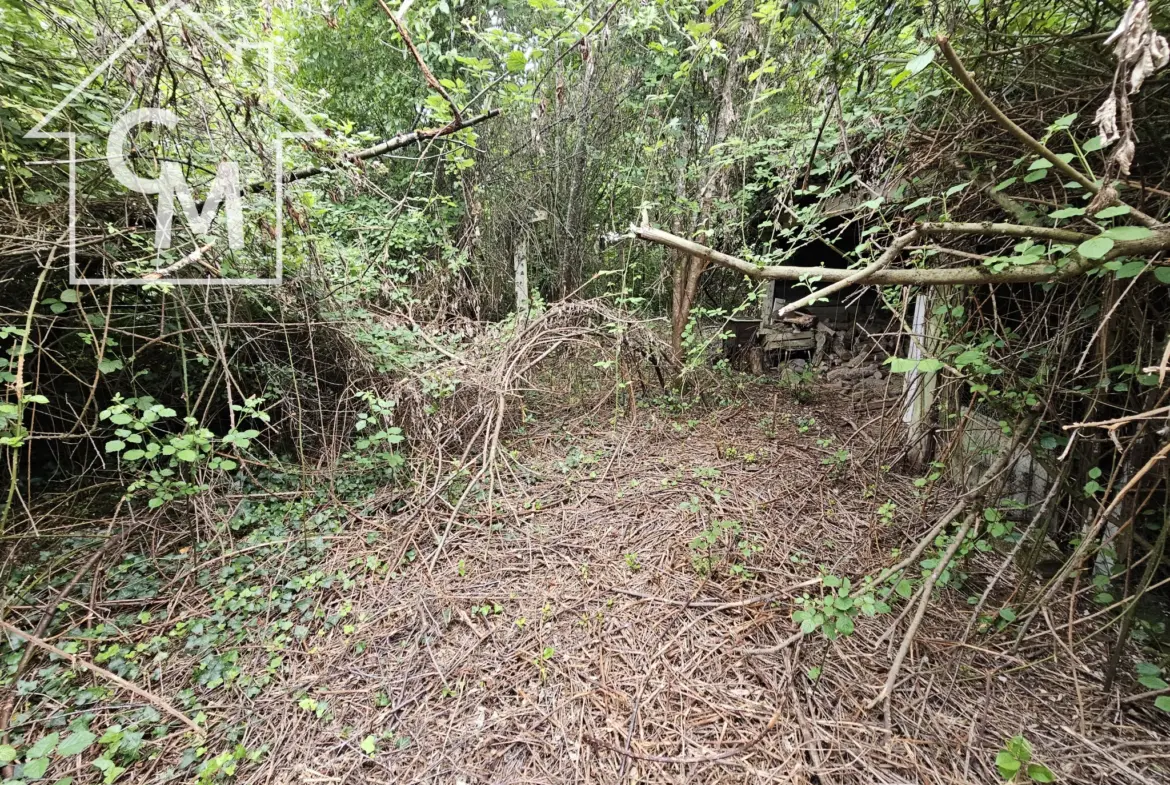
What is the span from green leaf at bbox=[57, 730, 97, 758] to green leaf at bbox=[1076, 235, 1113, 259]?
3.23m

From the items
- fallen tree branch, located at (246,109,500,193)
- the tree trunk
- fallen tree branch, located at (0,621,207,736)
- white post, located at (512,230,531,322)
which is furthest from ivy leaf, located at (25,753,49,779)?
white post, located at (512,230,531,322)

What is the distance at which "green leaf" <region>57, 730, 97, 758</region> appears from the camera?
1450mm

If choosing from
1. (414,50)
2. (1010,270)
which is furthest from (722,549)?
(414,50)

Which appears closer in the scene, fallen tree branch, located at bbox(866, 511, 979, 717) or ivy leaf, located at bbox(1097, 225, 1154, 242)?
ivy leaf, located at bbox(1097, 225, 1154, 242)

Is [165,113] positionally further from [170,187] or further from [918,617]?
[918,617]

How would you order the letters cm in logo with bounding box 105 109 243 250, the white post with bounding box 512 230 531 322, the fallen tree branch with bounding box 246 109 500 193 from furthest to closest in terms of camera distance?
the white post with bounding box 512 230 531 322, the fallen tree branch with bounding box 246 109 500 193, the letters cm in logo with bounding box 105 109 243 250

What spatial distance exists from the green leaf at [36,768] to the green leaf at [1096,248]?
10.7 feet

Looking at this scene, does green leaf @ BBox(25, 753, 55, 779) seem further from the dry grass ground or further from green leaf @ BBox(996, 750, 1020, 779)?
green leaf @ BBox(996, 750, 1020, 779)

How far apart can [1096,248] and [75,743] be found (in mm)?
3342

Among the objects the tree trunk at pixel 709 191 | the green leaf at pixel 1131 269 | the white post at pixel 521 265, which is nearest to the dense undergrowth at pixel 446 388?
the green leaf at pixel 1131 269

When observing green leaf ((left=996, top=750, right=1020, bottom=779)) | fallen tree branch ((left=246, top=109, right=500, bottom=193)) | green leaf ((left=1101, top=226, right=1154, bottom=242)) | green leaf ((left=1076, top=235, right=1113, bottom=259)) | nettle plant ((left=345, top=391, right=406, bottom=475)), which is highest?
fallen tree branch ((left=246, top=109, right=500, bottom=193))

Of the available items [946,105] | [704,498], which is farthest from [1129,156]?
[704,498]

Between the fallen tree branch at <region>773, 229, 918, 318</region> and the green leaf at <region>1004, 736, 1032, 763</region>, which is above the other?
the fallen tree branch at <region>773, 229, 918, 318</region>

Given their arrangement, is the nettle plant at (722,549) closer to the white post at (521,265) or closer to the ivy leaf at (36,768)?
the ivy leaf at (36,768)
